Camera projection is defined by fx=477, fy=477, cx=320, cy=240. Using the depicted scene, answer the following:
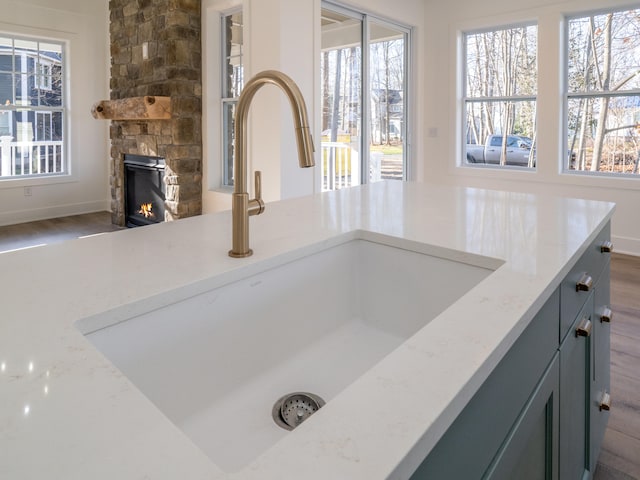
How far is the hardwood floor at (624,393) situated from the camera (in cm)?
166

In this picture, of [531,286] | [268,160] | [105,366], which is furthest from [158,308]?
[268,160]

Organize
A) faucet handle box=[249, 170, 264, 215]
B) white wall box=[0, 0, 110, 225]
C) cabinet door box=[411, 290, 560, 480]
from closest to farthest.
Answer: cabinet door box=[411, 290, 560, 480] → faucet handle box=[249, 170, 264, 215] → white wall box=[0, 0, 110, 225]

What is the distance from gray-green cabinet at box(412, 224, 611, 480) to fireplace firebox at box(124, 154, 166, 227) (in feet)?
14.4

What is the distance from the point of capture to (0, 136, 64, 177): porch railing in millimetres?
5793

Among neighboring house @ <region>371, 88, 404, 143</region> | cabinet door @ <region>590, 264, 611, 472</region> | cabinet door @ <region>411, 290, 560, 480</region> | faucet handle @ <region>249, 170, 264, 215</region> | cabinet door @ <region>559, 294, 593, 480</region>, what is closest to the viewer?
cabinet door @ <region>411, 290, 560, 480</region>

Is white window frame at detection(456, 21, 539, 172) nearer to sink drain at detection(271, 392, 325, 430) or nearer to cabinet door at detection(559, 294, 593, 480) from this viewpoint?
cabinet door at detection(559, 294, 593, 480)

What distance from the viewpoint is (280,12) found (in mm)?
3834

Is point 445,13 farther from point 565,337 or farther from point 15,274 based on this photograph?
point 15,274

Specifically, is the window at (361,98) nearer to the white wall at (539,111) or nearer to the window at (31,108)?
the white wall at (539,111)

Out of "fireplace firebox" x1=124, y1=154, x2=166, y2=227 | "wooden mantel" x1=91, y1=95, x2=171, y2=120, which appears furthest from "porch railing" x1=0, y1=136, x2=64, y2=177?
"wooden mantel" x1=91, y1=95, x2=171, y2=120

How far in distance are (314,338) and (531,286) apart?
53 cm

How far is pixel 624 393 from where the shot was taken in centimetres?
208

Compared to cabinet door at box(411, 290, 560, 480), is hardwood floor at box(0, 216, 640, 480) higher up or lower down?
lower down

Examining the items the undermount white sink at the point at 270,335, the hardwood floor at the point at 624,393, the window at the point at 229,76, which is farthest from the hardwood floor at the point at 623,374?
the window at the point at 229,76
